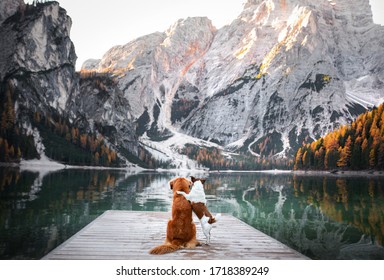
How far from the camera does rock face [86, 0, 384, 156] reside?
6625 centimetres

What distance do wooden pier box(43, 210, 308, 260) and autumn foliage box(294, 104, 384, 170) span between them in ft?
31.6

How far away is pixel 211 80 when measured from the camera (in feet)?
378

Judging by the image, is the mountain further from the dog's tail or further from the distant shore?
the dog's tail

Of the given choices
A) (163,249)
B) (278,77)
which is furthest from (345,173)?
(278,77)

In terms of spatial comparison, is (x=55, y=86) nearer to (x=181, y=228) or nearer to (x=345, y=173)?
(x=345, y=173)

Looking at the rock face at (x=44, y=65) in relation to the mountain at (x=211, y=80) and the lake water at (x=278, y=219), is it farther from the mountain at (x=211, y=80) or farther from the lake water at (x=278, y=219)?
the lake water at (x=278, y=219)

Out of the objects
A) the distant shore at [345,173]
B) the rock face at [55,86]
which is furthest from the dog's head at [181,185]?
the rock face at [55,86]

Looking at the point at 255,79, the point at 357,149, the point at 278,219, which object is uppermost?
the point at 255,79

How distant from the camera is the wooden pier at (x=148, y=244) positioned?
4902 millimetres

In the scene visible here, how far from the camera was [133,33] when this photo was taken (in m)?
10.4

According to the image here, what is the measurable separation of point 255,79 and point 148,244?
379 ft

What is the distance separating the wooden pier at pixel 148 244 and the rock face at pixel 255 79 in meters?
43.2
